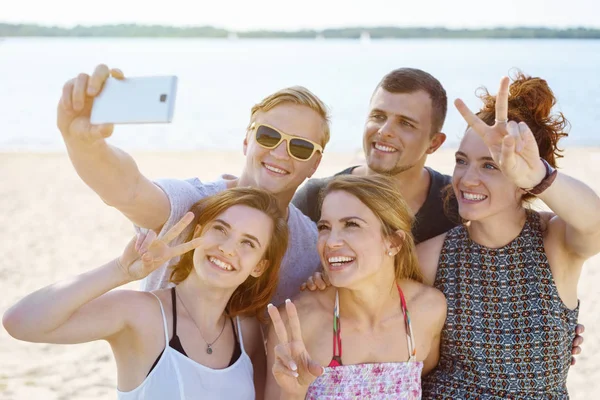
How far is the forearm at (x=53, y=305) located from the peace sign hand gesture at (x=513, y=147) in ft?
5.86

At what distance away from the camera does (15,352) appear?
7.12 meters

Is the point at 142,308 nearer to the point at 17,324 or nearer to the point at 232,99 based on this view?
the point at 17,324

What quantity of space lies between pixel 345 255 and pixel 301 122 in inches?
39.7

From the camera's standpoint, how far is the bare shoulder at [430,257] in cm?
369

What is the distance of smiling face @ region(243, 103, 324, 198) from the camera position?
12.6ft

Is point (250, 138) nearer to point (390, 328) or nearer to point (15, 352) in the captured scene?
point (390, 328)

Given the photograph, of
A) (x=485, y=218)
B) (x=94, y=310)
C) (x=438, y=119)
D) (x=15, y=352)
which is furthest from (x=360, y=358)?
(x=15, y=352)

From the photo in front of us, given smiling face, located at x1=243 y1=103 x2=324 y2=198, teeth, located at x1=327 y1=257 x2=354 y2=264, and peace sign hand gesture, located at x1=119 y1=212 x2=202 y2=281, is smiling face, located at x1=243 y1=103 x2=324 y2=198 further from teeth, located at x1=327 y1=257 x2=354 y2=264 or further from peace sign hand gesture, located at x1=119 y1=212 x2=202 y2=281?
Result: peace sign hand gesture, located at x1=119 y1=212 x2=202 y2=281

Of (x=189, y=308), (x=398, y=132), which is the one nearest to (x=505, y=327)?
(x=189, y=308)

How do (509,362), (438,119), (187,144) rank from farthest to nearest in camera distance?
1. (187,144)
2. (438,119)
3. (509,362)

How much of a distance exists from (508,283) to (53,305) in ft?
7.50

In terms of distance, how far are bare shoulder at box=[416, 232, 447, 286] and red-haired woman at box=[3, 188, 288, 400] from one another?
0.80 meters

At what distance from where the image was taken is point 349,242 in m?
3.26

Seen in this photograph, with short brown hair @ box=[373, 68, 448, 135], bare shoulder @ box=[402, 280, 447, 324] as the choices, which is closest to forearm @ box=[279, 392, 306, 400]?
bare shoulder @ box=[402, 280, 447, 324]
